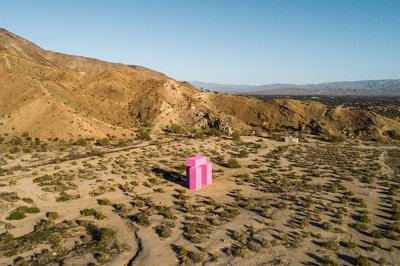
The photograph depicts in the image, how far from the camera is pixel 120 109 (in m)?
69.4

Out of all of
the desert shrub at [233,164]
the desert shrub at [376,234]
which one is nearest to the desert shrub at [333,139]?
the desert shrub at [233,164]

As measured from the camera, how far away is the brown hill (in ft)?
166

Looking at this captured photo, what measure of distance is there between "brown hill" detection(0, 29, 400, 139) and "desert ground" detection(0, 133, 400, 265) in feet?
16.1

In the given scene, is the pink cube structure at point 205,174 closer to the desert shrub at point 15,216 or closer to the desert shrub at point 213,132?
the desert shrub at point 15,216

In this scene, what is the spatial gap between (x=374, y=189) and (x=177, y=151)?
23477mm

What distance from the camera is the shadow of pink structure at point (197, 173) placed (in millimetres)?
32125

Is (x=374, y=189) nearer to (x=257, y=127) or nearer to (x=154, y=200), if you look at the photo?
(x=154, y=200)

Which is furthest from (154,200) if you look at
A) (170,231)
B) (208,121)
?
(208,121)

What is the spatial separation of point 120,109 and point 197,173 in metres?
40.7

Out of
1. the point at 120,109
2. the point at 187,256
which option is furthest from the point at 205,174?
the point at 120,109

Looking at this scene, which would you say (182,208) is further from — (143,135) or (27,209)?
(143,135)

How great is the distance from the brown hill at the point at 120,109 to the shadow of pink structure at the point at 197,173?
22.1m

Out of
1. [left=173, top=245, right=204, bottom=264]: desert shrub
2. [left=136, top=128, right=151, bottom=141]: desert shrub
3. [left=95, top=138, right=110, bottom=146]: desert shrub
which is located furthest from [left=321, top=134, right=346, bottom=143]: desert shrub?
[left=173, top=245, right=204, bottom=264]: desert shrub

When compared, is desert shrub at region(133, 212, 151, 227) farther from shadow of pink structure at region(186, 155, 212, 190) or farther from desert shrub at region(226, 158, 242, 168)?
desert shrub at region(226, 158, 242, 168)
